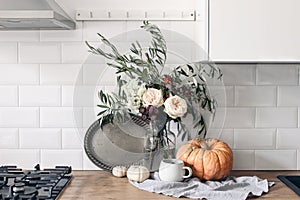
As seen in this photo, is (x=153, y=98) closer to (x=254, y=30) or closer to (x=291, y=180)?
(x=254, y=30)

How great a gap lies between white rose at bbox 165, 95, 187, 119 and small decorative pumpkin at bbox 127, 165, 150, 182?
0.24 meters

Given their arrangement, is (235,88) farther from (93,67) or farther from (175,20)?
(93,67)

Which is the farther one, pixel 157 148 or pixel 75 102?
pixel 75 102

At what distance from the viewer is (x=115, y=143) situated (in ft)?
6.89

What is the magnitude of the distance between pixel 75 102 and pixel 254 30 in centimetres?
83

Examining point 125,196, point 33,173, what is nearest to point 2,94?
point 33,173

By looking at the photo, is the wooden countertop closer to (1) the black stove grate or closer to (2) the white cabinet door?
(1) the black stove grate

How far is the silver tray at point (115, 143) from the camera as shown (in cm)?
206

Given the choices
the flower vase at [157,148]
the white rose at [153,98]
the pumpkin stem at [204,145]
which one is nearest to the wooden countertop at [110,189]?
the flower vase at [157,148]

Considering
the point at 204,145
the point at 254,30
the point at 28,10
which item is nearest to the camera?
the point at 28,10

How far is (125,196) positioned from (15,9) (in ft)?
2.45

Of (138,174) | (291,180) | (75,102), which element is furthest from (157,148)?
(291,180)

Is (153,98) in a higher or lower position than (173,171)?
higher

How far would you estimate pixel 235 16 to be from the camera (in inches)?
71.3
